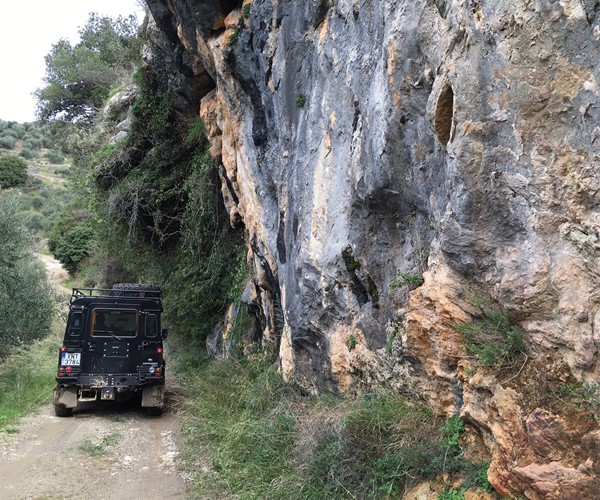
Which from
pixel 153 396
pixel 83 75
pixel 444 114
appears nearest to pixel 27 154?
pixel 83 75

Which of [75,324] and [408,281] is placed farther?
[75,324]

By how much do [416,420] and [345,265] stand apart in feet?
7.48

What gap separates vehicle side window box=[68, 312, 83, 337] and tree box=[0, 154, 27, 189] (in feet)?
147

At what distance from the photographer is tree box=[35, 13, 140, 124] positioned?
93.3 ft

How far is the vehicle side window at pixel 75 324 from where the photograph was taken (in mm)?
11031

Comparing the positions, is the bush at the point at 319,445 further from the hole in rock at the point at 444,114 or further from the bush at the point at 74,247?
the bush at the point at 74,247

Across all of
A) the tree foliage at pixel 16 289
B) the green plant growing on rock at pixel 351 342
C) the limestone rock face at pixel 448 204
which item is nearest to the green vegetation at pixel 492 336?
the limestone rock face at pixel 448 204

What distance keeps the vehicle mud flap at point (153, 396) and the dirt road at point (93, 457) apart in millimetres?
292

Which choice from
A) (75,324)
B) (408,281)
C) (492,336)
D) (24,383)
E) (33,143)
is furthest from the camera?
(33,143)

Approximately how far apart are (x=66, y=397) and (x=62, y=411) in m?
0.28

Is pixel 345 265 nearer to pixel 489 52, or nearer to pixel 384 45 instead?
pixel 384 45

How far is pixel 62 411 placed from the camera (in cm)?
1070

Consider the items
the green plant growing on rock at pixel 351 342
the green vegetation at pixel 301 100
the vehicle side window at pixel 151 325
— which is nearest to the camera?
the green plant growing on rock at pixel 351 342

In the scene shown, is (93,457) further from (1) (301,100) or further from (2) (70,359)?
(1) (301,100)
